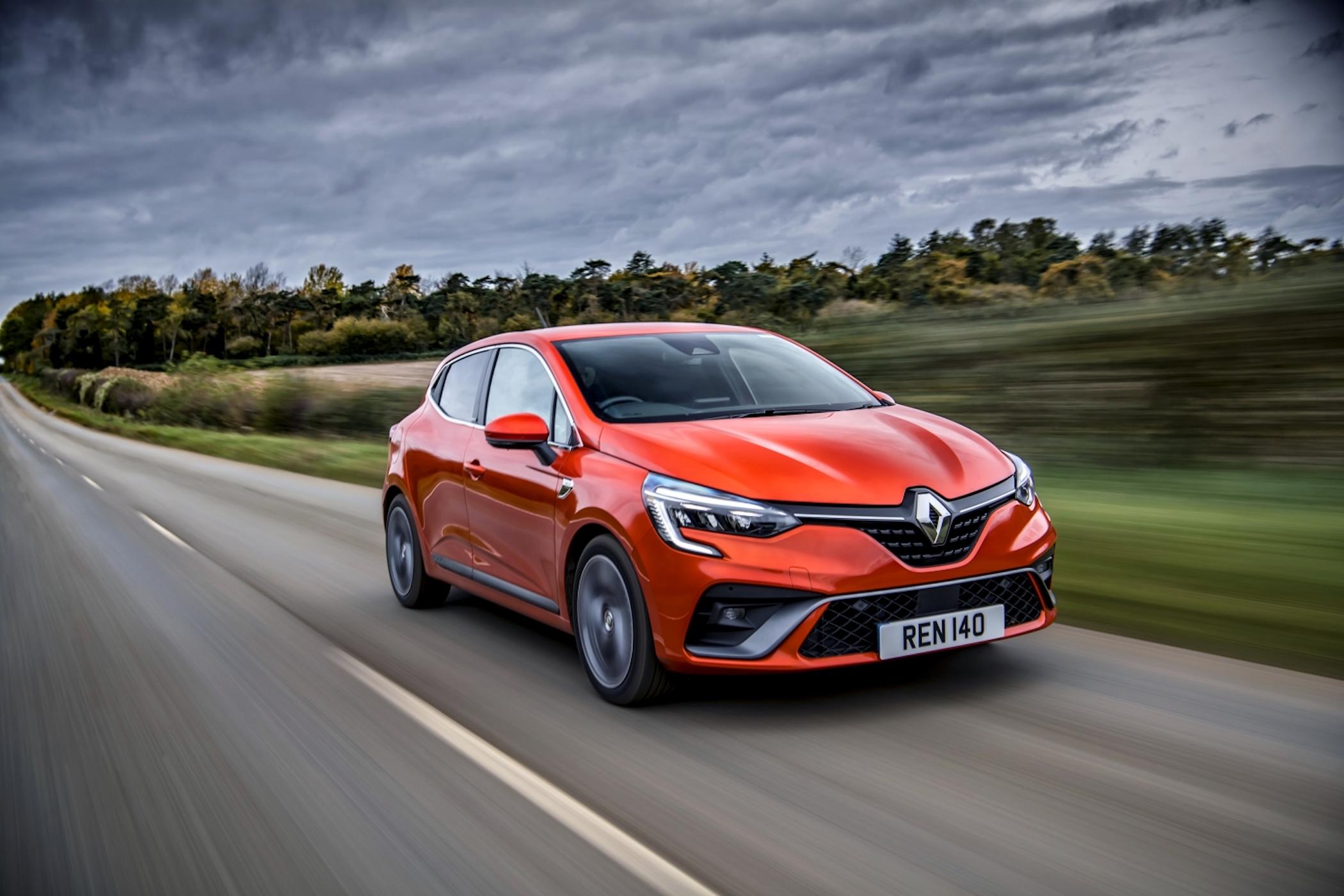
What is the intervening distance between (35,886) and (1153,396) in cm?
974

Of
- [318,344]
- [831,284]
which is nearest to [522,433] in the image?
[831,284]

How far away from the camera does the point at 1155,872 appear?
3143 mm

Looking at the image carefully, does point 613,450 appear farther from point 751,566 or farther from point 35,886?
point 35,886

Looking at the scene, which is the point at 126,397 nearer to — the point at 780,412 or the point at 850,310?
the point at 850,310

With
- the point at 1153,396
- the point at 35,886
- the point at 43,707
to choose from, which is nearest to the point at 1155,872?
the point at 35,886

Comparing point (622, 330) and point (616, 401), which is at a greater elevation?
point (622, 330)

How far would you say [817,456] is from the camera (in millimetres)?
4758

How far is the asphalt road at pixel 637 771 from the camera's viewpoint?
334 cm

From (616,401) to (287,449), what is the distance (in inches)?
817

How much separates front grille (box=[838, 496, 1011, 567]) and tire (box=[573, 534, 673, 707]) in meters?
0.92

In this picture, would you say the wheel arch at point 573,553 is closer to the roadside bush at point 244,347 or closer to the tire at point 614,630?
the tire at point 614,630

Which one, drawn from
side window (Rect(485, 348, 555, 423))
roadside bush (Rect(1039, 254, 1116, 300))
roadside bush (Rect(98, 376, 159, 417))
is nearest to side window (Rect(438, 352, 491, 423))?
side window (Rect(485, 348, 555, 423))

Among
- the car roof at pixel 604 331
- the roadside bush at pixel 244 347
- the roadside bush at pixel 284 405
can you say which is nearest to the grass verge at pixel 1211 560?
the car roof at pixel 604 331

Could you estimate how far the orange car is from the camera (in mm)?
4461
